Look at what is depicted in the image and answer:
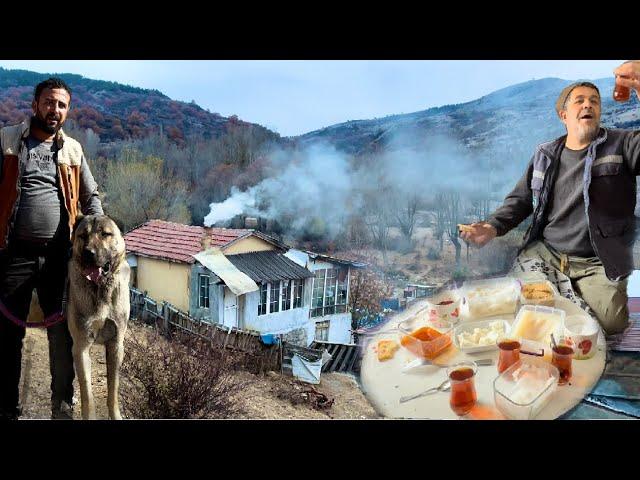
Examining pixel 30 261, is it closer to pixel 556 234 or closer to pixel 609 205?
pixel 556 234

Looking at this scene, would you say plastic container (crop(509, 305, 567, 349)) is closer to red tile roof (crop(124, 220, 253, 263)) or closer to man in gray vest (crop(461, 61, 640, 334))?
man in gray vest (crop(461, 61, 640, 334))

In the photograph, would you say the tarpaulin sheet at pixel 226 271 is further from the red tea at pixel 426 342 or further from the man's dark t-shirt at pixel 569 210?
the man's dark t-shirt at pixel 569 210

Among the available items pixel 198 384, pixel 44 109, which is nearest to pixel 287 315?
pixel 198 384

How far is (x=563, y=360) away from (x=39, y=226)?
11.6 ft

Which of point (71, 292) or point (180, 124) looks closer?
point (71, 292)

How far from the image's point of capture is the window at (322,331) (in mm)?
4441

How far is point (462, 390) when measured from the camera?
13.7 ft

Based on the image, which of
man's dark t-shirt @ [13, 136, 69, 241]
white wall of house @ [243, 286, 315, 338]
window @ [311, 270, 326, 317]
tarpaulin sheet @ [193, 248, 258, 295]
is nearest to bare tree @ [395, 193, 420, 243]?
window @ [311, 270, 326, 317]

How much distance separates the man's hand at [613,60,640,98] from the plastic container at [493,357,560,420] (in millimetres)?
1943

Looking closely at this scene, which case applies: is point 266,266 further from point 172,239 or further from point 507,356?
point 507,356

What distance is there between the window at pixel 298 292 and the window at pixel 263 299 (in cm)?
20

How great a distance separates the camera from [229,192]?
14.7ft
